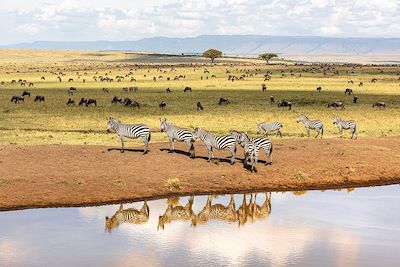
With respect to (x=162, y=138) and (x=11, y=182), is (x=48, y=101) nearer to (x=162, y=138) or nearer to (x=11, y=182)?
(x=162, y=138)

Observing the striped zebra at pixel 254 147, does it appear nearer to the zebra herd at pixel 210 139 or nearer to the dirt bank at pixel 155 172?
the zebra herd at pixel 210 139

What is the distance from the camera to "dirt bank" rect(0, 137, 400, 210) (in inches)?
988

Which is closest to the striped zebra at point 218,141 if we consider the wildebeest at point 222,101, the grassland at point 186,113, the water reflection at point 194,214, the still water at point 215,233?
the still water at point 215,233

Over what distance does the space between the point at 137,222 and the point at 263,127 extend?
18265 mm

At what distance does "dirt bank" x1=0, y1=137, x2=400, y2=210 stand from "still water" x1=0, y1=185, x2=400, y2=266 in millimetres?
818

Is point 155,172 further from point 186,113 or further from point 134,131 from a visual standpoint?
point 186,113

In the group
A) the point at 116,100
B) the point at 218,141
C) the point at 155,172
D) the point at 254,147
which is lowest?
the point at 155,172

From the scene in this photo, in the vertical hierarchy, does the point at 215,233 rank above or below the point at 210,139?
below

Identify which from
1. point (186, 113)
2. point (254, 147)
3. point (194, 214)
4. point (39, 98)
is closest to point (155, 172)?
point (194, 214)

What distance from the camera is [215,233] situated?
69.6ft

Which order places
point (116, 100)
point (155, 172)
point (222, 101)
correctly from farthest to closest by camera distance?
point (222, 101) < point (116, 100) < point (155, 172)

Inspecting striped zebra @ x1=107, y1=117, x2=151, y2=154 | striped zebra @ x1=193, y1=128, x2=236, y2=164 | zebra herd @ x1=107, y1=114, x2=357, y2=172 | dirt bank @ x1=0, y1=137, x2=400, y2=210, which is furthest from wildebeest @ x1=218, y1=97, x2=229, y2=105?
striped zebra @ x1=193, y1=128, x2=236, y2=164

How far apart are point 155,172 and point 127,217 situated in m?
4.85

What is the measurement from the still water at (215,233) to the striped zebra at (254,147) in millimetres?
2292
